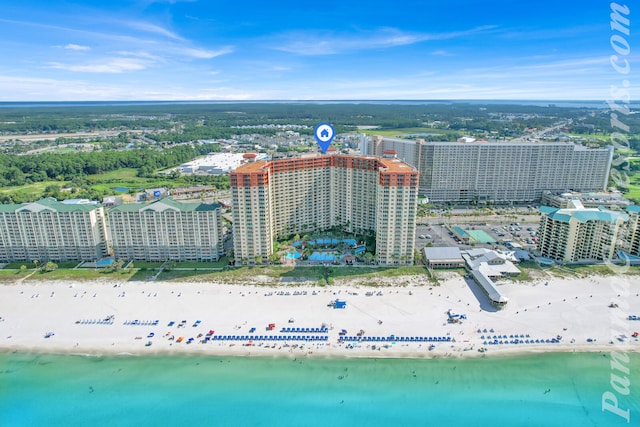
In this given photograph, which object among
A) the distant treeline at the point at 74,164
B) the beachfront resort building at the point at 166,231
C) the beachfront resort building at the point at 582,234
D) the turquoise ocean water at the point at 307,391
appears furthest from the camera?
the distant treeline at the point at 74,164

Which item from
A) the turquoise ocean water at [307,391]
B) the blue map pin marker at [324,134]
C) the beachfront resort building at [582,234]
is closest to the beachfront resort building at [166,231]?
the turquoise ocean water at [307,391]

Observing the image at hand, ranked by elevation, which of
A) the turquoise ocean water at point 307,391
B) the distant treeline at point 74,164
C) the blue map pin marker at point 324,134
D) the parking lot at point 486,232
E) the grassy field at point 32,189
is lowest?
the turquoise ocean water at point 307,391

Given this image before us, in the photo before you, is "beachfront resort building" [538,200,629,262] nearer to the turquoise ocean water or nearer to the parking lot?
the parking lot

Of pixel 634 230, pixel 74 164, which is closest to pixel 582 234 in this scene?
pixel 634 230

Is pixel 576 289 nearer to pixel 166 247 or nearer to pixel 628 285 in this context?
pixel 628 285

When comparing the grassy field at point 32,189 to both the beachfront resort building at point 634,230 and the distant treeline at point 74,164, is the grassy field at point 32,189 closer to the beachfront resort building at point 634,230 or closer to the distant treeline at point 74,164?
the distant treeline at point 74,164

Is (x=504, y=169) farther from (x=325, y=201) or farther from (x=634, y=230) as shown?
(x=325, y=201)

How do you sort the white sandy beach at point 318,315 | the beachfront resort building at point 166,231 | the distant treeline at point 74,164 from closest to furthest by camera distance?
the white sandy beach at point 318,315 < the beachfront resort building at point 166,231 < the distant treeline at point 74,164
